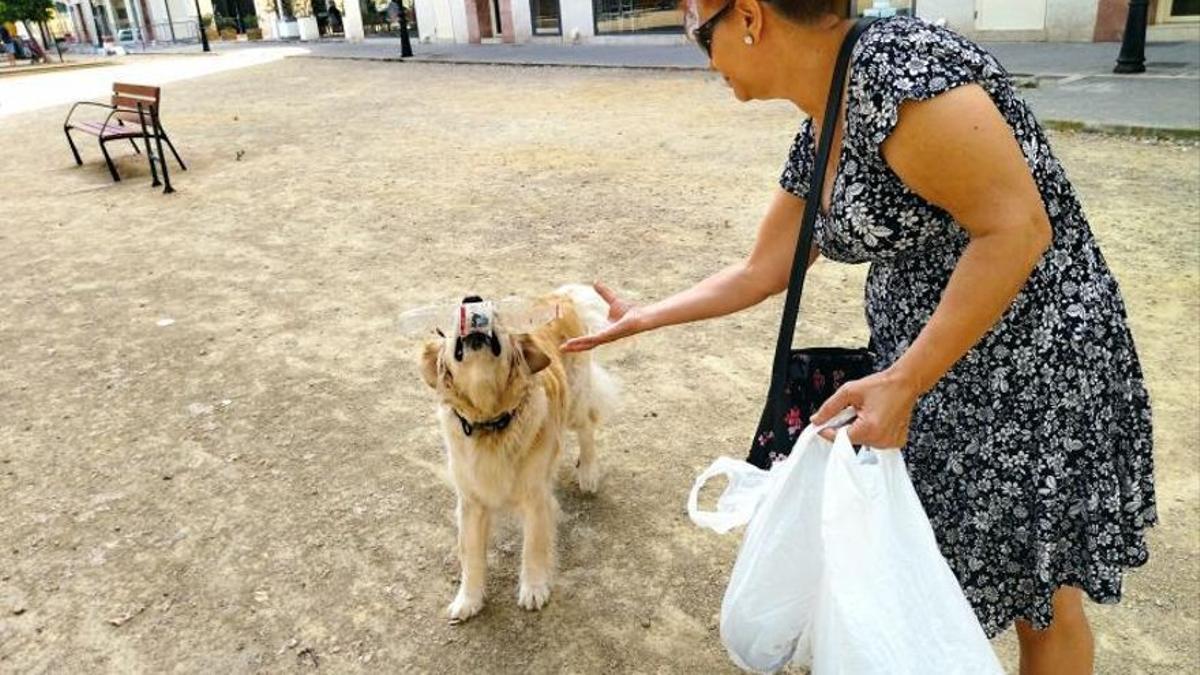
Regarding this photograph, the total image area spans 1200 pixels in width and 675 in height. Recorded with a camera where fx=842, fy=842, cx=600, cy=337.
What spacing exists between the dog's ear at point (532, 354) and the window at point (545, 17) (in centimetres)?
2246

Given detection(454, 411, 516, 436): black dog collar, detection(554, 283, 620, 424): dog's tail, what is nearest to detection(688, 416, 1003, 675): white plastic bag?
detection(454, 411, 516, 436): black dog collar

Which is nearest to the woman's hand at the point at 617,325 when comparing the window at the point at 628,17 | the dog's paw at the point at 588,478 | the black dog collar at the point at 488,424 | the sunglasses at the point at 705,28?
the black dog collar at the point at 488,424

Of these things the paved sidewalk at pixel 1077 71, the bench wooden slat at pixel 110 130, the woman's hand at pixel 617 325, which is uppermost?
the woman's hand at pixel 617 325

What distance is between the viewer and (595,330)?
3.36 metres

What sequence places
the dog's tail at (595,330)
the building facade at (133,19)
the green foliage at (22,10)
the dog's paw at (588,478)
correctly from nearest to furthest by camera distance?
the dog's tail at (595,330)
the dog's paw at (588,478)
the green foliage at (22,10)
the building facade at (133,19)

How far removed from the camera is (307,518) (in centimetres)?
347

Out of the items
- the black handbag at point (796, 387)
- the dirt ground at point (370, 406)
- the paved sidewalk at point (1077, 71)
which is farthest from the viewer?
the paved sidewalk at point (1077, 71)

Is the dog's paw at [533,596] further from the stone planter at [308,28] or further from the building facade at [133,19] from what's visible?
the building facade at [133,19]

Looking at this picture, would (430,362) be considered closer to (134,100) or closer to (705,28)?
(705,28)

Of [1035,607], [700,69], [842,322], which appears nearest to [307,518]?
[1035,607]

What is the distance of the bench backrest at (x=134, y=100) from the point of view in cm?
916

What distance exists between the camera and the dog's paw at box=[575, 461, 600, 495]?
11.6 feet

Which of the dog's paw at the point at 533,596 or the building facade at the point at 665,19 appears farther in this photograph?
the building facade at the point at 665,19

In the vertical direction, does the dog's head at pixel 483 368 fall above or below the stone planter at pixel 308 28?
below
